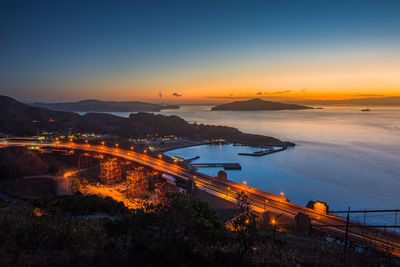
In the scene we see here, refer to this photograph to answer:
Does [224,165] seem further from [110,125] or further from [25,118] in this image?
[25,118]

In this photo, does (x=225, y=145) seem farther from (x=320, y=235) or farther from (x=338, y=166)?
(x=320, y=235)

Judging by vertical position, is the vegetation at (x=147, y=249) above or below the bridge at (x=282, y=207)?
above

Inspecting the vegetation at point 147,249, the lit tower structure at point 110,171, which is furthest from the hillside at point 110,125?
the vegetation at point 147,249

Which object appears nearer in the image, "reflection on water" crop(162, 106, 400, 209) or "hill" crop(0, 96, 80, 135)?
"reflection on water" crop(162, 106, 400, 209)

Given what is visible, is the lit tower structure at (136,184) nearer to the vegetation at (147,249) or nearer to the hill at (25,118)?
the vegetation at (147,249)

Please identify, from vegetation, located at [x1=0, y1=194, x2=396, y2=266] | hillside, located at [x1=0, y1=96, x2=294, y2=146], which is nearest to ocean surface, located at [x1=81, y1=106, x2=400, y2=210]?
hillside, located at [x1=0, y1=96, x2=294, y2=146]

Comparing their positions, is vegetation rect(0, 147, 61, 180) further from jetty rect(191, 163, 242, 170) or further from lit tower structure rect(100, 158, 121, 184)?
jetty rect(191, 163, 242, 170)

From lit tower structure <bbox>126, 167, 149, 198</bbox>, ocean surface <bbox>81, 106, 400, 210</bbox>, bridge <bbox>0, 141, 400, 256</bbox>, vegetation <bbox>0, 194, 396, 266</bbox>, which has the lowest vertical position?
ocean surface <bbox>81, 106, 400, 210</bbox>

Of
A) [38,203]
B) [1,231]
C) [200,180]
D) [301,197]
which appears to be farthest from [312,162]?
[1,231]
